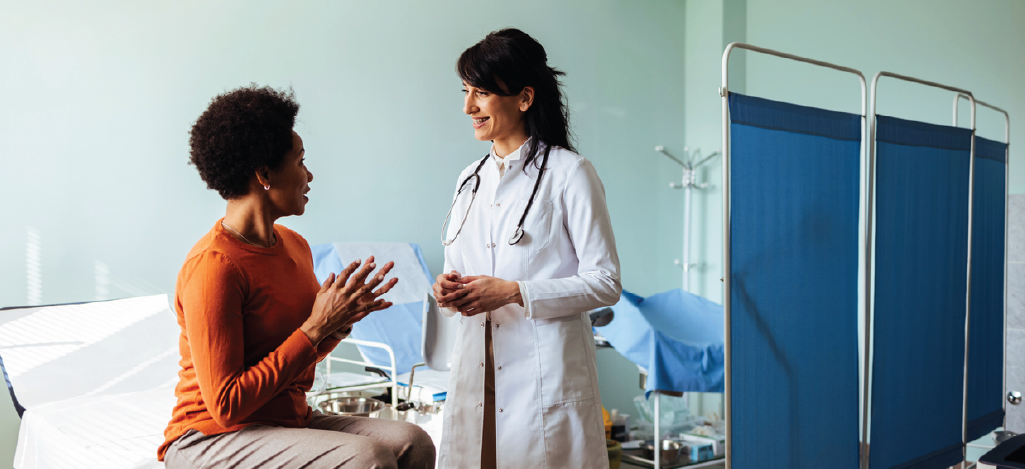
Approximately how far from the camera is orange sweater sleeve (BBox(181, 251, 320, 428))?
1122 mm

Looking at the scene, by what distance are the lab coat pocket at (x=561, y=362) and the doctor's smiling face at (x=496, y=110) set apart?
42 cm

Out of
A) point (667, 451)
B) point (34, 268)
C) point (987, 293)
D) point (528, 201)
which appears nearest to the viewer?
point (528, 201)

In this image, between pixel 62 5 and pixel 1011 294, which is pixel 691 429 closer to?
pixel 1011 294

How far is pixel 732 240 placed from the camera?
1.96m

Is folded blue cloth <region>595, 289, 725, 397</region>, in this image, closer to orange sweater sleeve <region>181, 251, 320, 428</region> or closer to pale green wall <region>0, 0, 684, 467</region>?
pale green wall <region>0, 0, 684, 467</region>

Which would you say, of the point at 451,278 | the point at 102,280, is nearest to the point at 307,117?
the point at 102,280

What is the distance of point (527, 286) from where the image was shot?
1.34 m

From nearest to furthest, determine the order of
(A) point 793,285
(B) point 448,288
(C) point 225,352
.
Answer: (C) point 225,352, (B) point 448,288, (A) point 793,285

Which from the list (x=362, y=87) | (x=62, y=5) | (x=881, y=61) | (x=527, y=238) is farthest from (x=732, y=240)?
(x=881, y=61)

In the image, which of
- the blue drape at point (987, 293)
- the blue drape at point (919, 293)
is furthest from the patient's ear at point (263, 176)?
the blue drape at point (987, 293)

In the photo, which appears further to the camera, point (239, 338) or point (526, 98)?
point (526, 98)

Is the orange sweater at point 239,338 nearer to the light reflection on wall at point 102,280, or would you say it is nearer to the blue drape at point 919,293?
the blue drape at point 919,293

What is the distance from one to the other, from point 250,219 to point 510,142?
1.89ft

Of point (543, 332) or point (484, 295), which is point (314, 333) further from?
point (543, 332)
